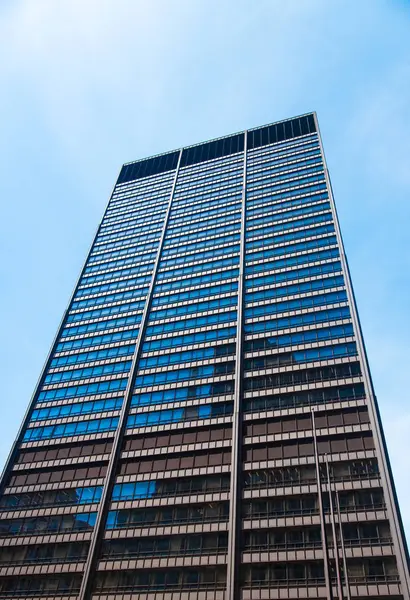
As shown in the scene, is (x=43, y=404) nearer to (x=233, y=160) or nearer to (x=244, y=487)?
(x=244, y=487)

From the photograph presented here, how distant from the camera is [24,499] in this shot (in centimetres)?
5706

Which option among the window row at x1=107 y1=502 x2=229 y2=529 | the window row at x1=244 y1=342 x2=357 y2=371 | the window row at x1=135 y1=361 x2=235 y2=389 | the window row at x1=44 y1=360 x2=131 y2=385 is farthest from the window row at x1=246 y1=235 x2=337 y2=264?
the window row at x1=107 y1=502 x2=229 y2=529

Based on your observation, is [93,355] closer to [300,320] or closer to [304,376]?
[300,320]

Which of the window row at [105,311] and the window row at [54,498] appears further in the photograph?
the window row at [105,311]

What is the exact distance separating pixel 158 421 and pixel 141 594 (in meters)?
18.9

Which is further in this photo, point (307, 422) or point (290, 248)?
point (290, 248)

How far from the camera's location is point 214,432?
56125 millimetres

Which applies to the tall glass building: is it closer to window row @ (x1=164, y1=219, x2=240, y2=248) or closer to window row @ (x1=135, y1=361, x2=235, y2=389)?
window row @ (x1=135, y1=361, x2=235, y2=389)

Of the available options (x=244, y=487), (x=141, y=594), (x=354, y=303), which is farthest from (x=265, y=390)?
(x=141, y=594)

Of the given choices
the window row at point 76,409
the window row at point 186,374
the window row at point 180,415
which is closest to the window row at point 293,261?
the window row at point 186,374

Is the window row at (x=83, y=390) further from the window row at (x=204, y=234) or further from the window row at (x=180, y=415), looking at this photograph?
the window row at (x=204, y=234)

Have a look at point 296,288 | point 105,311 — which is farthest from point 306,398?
point 105,311

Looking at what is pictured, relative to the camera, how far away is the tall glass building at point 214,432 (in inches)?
1768

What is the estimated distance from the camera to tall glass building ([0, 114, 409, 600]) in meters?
44.9
